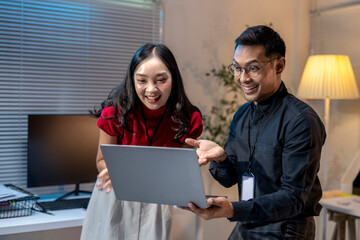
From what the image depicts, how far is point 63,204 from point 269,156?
1651mm

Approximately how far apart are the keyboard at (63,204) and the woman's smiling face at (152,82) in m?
1.23

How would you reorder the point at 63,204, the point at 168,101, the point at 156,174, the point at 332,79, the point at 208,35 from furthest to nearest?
1. the point at 208,35
2. the point at 332,79
3. the point at 63,204
4. the point at 168,101
5. the point at 156,174

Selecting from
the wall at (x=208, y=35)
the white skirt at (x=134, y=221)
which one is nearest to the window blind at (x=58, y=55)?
the wall at (x=208, y=35)

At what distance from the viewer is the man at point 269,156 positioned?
51.9 inches

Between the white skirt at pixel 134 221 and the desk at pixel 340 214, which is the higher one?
the white skirt at pixel 134 221

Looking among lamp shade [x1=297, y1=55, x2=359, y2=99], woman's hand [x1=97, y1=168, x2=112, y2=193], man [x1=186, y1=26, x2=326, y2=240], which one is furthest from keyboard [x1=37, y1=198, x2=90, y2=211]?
lamp shade [x1=297, y1=55, x2=359, y2=99]

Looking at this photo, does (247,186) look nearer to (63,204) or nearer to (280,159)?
(280,159)

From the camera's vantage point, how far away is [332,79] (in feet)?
10.3

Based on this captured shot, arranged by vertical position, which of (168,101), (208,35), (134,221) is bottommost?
(134,221)

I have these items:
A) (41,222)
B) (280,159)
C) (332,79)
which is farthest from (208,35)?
(280,159)

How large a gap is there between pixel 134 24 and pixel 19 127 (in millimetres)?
1127

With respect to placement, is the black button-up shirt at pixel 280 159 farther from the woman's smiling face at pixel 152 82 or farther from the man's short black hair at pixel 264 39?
the woman's smiling face at pixel 152 82

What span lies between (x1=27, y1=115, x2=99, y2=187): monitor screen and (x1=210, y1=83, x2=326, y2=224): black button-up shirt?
1432 millimetres

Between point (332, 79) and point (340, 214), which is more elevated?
point (332, 79)
